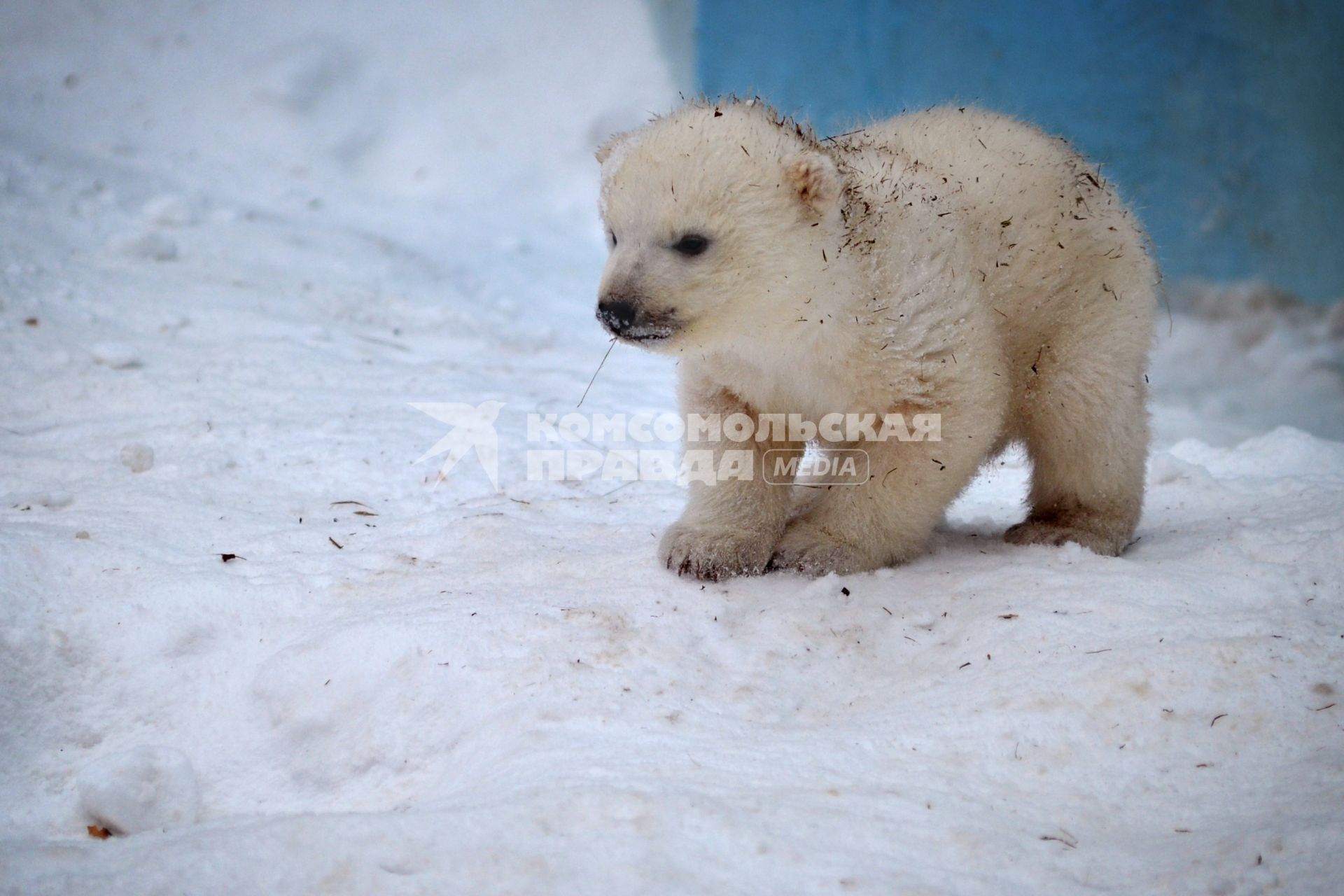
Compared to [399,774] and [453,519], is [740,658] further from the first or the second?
[453,519]

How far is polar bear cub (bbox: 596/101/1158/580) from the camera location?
2709mm

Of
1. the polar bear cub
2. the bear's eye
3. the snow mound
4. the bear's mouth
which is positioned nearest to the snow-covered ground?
the snow mound

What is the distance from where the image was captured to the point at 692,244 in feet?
8.84

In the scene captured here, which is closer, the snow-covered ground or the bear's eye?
the snow-covered ground

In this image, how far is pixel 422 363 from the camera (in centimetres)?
578

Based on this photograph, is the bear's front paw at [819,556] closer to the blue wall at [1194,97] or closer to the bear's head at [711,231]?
the bear's head at [711,231]

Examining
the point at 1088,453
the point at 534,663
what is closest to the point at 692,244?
the point at 534,663

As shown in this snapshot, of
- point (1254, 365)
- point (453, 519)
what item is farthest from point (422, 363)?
point (1254, 365)

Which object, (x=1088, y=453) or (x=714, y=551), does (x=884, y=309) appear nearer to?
(x=714, y=551)

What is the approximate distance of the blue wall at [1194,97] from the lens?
7223mm

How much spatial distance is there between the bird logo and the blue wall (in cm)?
424

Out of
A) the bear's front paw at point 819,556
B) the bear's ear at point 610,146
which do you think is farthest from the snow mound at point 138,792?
the bear's ear at point 610,146

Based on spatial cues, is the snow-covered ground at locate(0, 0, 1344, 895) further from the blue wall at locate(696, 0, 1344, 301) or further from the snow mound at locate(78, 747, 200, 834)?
the blue wall at locate(696, 0, 1344, 301)

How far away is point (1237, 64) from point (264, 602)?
750cm
